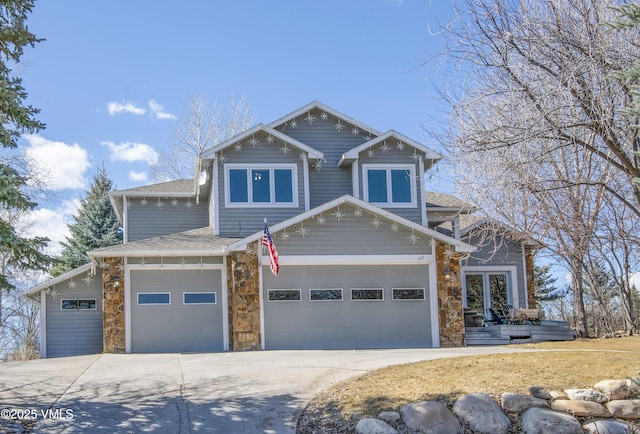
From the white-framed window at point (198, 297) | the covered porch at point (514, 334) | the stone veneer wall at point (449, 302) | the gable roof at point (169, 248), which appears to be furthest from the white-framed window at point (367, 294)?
the white-framed window at point (198, 297)

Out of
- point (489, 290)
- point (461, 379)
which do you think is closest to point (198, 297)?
point (489, 290)

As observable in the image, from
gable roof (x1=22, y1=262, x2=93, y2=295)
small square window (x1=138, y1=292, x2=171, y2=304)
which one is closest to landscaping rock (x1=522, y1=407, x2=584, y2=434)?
small square window (x1=138, y1=292, x2=171, y2=304)

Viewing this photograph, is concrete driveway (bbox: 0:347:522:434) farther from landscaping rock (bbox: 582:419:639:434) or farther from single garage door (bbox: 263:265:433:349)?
landscaping rock (bbox: 582:419:639:434)

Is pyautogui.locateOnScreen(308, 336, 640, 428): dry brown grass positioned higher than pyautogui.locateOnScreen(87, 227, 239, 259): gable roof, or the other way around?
pyautogui.locateOnScreen(87, 227, 239, 259): gable roof

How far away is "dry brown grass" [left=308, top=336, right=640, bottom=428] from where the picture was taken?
941cm

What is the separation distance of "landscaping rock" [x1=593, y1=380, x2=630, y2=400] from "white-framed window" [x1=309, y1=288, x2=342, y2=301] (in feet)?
30.4

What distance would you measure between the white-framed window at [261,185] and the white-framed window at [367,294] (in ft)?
10.9

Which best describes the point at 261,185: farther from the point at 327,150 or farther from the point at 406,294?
the point at 406,294

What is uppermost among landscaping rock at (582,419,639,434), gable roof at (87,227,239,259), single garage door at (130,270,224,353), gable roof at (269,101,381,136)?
gable roof at (269,101,381,136)

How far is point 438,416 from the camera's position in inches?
343

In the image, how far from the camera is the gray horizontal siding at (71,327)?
20.0 metres

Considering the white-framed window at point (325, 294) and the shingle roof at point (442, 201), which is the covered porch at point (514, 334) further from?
the shingle roof at point (442, 201)

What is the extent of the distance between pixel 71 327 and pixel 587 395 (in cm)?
1553

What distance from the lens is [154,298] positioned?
60.5 feet
